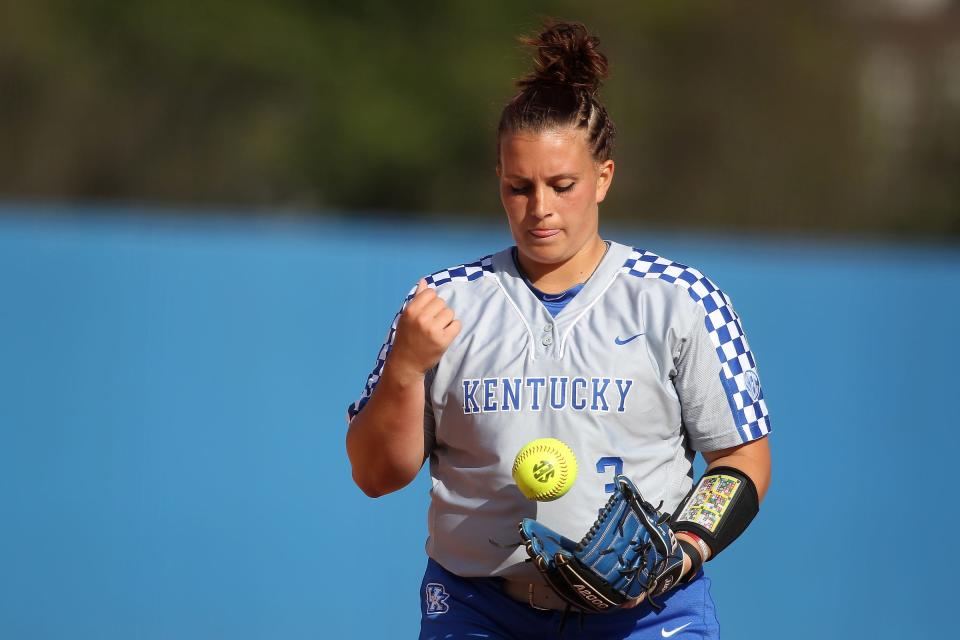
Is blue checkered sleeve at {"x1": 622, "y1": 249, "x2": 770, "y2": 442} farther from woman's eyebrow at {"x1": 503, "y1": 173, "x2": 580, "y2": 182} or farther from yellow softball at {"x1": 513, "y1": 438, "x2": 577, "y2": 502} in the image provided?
yellow softball at {"x1": 513, "y1": 438, "x2": 577, "y2": 502}

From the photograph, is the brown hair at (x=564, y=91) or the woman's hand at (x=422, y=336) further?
the brown hair at (x=564, y=91)

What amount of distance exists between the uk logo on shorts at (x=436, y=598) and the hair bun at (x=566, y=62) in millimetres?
1166

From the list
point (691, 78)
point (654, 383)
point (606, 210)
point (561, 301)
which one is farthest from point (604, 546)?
point (691, 78)

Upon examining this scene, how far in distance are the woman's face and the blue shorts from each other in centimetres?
76

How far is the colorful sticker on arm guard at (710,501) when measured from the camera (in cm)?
269

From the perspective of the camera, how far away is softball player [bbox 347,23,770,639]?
2682 mm

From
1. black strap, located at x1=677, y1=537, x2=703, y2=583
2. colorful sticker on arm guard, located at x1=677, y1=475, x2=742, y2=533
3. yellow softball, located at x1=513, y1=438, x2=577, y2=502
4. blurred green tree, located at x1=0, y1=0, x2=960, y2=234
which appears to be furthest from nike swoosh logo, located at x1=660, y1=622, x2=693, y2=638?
blurred green tree, located at x1=0, y1=0, x2=960, y2=234

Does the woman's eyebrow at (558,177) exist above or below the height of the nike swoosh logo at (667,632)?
above

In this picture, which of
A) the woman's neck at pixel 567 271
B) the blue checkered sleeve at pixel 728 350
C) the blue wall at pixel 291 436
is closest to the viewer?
the blue checkered sleeve at pixel 728 350

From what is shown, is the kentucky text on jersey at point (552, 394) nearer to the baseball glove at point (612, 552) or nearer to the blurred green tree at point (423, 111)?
the baseball glove at point (612, 552)

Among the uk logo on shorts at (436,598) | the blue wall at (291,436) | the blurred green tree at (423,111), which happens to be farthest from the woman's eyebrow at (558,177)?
the blurred green tree at (423,111)

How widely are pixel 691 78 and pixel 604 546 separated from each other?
50.0 feet

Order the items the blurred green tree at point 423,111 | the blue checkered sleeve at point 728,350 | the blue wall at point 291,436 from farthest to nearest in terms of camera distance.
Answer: the blurred green tree at point 423,111
the blue wall at point 291,436
the blue checkered sleeve at point 728,350

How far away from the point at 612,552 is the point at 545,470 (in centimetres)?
21
